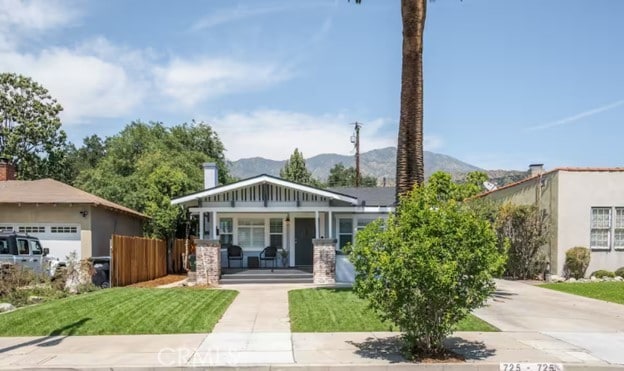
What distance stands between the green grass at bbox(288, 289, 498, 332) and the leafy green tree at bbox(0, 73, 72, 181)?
1362 inches

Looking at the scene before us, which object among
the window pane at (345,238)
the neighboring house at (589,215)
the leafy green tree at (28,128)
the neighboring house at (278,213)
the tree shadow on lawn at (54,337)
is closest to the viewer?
the tree shadow on lawn at (54,337)

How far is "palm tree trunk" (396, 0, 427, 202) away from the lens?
15.9 metres

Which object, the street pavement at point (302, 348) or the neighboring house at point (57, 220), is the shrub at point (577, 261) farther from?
the neighboring house at point (57, 220)

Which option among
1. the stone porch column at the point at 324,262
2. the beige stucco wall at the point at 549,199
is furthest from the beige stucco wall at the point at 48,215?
the beige stucco wall at the point at 549,199

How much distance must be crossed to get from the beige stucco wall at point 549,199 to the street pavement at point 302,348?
9.20 meters

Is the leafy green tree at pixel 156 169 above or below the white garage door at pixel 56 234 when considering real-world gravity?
above

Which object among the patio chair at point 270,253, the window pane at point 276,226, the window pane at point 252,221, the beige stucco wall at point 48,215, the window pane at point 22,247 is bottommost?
the patio chair at point 270,253

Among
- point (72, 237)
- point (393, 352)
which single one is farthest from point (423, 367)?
point (72, 237)

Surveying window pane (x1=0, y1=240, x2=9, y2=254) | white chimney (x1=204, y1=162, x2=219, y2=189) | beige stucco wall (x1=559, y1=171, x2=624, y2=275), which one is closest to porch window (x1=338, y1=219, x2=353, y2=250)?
white chimney (x1=204, y1=162, x2=219, y2=189)

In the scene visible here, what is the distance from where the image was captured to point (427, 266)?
27.3ft

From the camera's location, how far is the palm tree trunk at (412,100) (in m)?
15.9

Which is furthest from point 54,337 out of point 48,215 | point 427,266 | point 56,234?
point 48,215

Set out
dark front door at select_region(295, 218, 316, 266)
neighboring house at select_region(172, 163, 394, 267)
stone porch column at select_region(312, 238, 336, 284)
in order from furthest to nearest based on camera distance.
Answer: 1. dark front door at select_region(295, 218, 316, 266)
2. neighboring house at select_region(172, 163, 394, 267)
3. stone porch column at select_region(312, 238, 336, 284)

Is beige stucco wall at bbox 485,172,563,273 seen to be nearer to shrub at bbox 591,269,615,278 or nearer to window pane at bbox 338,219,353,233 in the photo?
shrub at bbox 591,269,615,278
